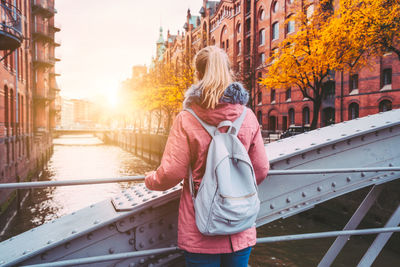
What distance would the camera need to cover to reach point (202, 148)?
1654 millimetres

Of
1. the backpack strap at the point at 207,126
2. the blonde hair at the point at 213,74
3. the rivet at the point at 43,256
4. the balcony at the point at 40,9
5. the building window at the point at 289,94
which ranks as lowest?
the rivet at the point at 43,256

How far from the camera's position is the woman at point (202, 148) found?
5.41 ft

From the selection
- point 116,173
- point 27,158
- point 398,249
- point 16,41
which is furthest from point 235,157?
point 116,173

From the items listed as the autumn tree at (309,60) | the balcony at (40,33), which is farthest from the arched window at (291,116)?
the balcony at (40,33)

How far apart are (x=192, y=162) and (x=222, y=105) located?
0.35 meters

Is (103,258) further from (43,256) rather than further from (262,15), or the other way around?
(262,15)

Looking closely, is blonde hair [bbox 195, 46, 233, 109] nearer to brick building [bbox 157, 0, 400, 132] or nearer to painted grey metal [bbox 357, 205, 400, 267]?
painted grey metal [bbox 357, 205, 400, 267]

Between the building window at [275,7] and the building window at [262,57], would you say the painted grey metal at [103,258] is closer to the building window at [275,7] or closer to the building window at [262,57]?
the building window at [275,7]

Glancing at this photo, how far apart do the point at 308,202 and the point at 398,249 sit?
308 inches

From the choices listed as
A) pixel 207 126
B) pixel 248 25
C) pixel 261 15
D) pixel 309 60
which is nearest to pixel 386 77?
pixel 309 60

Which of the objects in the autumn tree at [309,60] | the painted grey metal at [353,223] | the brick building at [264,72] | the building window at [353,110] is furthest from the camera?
the building window at [353,110]

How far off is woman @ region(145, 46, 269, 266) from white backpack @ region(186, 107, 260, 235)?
0.23 feet

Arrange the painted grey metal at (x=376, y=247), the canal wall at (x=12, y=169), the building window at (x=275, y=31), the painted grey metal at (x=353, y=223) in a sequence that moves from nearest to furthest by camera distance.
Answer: the painted grey metal at (x=376, y=247) < the painted grey metal at (x=353, y=223) < the canal wall at (x=12, y=169) < the building window at (x=275, y=31)

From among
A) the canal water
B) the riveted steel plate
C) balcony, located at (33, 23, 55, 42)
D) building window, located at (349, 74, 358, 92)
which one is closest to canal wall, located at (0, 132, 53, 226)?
the canal water
